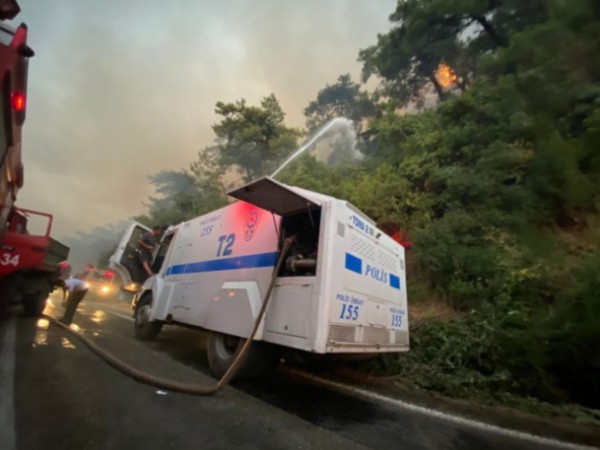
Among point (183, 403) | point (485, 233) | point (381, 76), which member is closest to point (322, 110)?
point (381, 76)

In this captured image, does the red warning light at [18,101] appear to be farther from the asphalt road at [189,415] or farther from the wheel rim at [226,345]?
the wheel rim at [226,345]

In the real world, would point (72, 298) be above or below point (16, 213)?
below

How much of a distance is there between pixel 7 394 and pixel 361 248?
3.79 meters

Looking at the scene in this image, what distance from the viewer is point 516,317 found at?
17.0 ft

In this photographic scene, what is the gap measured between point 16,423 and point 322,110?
3090 cm

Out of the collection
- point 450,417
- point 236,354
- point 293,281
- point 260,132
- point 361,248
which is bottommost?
point 450,417

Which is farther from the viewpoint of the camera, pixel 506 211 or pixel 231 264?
pixel 506 211

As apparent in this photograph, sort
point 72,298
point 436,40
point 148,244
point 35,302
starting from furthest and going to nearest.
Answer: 1. point 436,40
2. point 35,302
3. point 148,244
4. point 72,298

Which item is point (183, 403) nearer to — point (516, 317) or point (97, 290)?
point (516, 317)

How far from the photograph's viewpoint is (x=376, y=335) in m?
4.07

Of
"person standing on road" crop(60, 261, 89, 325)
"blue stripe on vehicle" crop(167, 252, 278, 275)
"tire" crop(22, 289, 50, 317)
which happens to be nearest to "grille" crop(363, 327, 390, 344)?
"blue stripe on vehicle" crop(167, 252, 278, 275)

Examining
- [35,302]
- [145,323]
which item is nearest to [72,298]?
[35,302]

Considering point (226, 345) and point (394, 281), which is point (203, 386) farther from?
point (394, 281)

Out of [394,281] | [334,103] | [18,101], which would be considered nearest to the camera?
[18,101]
